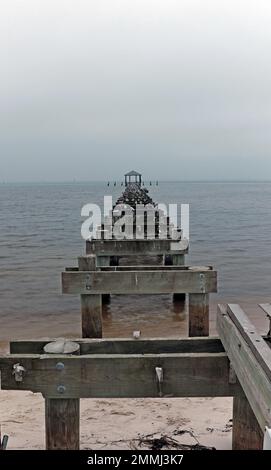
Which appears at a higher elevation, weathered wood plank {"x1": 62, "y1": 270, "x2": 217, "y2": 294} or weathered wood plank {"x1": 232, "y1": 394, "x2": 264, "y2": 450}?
weathered wood plank {"x1": 62, "y1": 270, "x2": 217, "y2": 294}

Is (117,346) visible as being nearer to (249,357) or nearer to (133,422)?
(249,357)

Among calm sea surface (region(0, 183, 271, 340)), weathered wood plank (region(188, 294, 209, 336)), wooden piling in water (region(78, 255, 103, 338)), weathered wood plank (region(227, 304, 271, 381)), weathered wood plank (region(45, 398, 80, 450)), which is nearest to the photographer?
Result: weathered wood plank (region(227, 304, 271, 381))

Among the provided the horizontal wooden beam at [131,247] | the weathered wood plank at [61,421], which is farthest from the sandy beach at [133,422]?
the horizontal wooden beam at [131,247]

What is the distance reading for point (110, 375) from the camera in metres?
4.10

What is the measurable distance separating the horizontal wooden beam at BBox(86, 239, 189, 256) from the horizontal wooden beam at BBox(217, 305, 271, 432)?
640 cm

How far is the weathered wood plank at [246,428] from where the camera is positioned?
4.49m

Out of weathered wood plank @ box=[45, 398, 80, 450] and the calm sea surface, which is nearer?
weathered wood plank @ box=[45, 398, 80, 450]

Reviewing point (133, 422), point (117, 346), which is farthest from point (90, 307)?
point (117, 346)

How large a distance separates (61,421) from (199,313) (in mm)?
4571

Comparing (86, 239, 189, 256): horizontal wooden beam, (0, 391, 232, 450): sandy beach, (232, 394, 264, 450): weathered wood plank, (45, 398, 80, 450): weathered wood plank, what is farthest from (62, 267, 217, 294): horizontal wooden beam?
(45, 398, 80, 450): weathered wood plank

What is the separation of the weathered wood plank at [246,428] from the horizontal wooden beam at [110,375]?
57 cm

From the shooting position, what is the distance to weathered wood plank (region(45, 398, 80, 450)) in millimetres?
4198

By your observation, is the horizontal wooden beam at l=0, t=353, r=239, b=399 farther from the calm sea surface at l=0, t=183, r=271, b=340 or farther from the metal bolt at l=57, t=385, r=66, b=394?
the calm sea surface at l=0, t=183, r=271, b=340

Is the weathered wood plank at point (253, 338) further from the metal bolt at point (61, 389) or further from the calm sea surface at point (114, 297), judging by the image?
the calm sea surface at point (114, 297)
